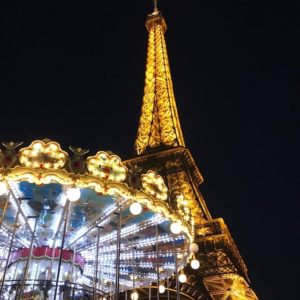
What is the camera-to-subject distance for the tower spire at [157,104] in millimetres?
42719

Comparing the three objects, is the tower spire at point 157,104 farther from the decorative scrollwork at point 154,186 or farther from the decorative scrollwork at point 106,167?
the decorative scrollwork at point 106,167

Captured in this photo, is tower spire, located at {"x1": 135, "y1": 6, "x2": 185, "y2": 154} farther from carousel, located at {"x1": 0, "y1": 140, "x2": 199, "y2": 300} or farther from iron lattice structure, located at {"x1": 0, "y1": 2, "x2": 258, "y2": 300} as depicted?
carousel, located at {"x1": 0, "y1": 140, "x2": 199, "y2": 300}

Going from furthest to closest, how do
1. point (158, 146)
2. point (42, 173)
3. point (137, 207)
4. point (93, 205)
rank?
point (158, 146) < point (93, 205) < point (137, 207) < point (42, 173)

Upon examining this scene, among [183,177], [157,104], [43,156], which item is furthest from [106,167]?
[157,104]

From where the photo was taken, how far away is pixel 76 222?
11789 millimetres

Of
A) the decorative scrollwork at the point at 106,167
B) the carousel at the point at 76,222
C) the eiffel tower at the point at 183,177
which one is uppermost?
the eiffel tower at the point at 183,177

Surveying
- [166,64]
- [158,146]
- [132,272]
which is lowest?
[132,272]

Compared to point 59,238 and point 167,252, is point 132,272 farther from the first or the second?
point 59,238

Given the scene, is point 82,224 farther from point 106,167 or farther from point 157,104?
point 157,104

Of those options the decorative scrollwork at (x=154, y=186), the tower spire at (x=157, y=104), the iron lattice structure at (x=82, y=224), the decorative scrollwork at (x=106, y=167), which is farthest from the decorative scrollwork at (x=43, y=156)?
the tower spire at (x=157, y=104)

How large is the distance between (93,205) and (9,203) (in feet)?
7.42

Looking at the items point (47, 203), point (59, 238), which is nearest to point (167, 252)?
point (59, 238)

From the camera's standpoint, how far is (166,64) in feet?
167

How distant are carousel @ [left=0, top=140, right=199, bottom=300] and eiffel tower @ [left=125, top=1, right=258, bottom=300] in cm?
745
